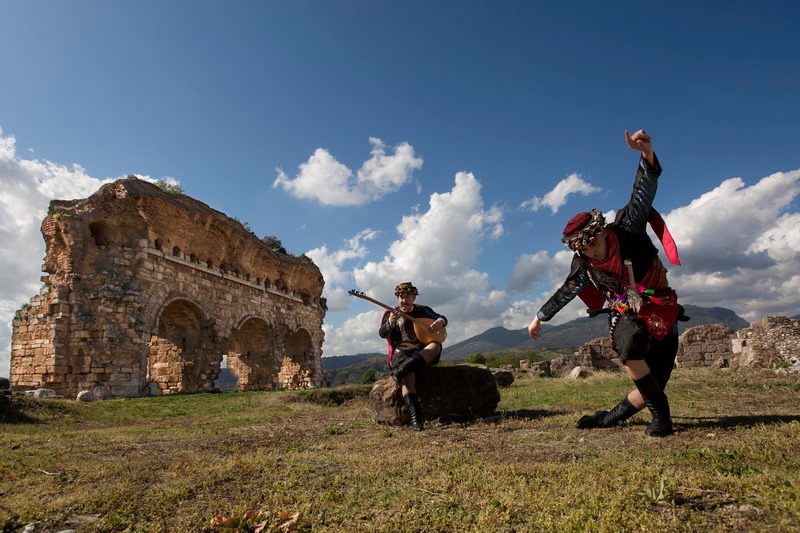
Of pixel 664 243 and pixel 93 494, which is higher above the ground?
pixel 664 243

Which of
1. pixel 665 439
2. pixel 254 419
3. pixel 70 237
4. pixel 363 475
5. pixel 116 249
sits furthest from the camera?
pixel 116 249

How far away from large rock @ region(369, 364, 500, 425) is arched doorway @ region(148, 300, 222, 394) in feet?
44.6

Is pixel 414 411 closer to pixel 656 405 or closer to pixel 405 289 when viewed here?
pixel 405 289

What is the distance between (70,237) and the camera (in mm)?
13688

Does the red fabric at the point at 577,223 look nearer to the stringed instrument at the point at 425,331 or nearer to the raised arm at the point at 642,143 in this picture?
the raised arm at the point at 642,143

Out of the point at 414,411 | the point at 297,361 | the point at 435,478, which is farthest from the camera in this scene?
the point at 297,361

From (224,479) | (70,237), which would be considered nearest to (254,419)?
(224,479)

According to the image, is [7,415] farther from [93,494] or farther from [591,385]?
[591,385]

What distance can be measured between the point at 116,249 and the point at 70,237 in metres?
1.35

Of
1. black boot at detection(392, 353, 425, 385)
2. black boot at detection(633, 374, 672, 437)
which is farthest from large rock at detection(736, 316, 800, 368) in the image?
black boot at detection(392, 353, 425, 385)

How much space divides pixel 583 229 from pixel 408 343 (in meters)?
2.71

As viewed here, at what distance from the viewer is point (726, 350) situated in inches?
664

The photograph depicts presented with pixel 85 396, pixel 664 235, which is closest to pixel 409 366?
pixel 664 235

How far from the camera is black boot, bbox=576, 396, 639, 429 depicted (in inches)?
167
